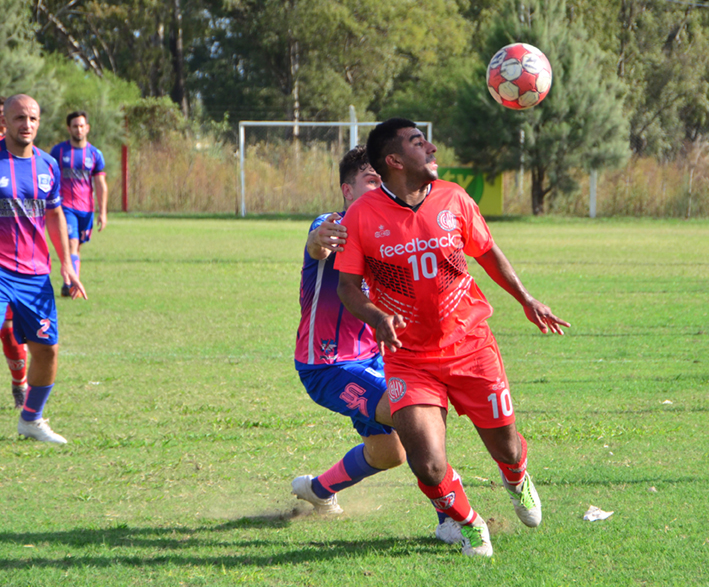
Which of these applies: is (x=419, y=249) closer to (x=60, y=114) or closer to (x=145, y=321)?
(x=145, y=321)

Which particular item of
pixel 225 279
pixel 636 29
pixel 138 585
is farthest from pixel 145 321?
→ pixel 636 29

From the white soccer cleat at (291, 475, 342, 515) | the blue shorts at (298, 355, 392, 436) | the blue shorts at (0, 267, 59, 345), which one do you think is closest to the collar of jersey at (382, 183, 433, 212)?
the blue shorts at (298, 355, 392, 436)

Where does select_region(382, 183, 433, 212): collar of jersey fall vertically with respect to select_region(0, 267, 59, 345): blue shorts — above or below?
above

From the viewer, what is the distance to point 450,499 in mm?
3629

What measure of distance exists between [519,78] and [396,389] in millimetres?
3912

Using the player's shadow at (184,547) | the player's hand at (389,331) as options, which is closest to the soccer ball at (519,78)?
the player's hand at (389,331)

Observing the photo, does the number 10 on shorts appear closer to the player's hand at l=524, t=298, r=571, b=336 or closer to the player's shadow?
the player's hand at l=524, t=298, r=571, b=336

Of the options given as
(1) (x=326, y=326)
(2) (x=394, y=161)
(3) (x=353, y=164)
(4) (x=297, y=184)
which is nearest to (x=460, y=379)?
(1) (x=326, y=326)

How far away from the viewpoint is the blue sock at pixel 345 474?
4.16m

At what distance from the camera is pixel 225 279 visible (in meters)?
13.7

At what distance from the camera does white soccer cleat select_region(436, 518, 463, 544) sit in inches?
149

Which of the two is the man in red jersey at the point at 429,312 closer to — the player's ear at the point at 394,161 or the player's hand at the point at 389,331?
the player's ear at the point at 394,161

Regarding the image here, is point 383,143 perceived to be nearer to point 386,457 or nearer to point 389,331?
point 389,331

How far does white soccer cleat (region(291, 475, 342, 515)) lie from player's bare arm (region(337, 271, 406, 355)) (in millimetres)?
1047
